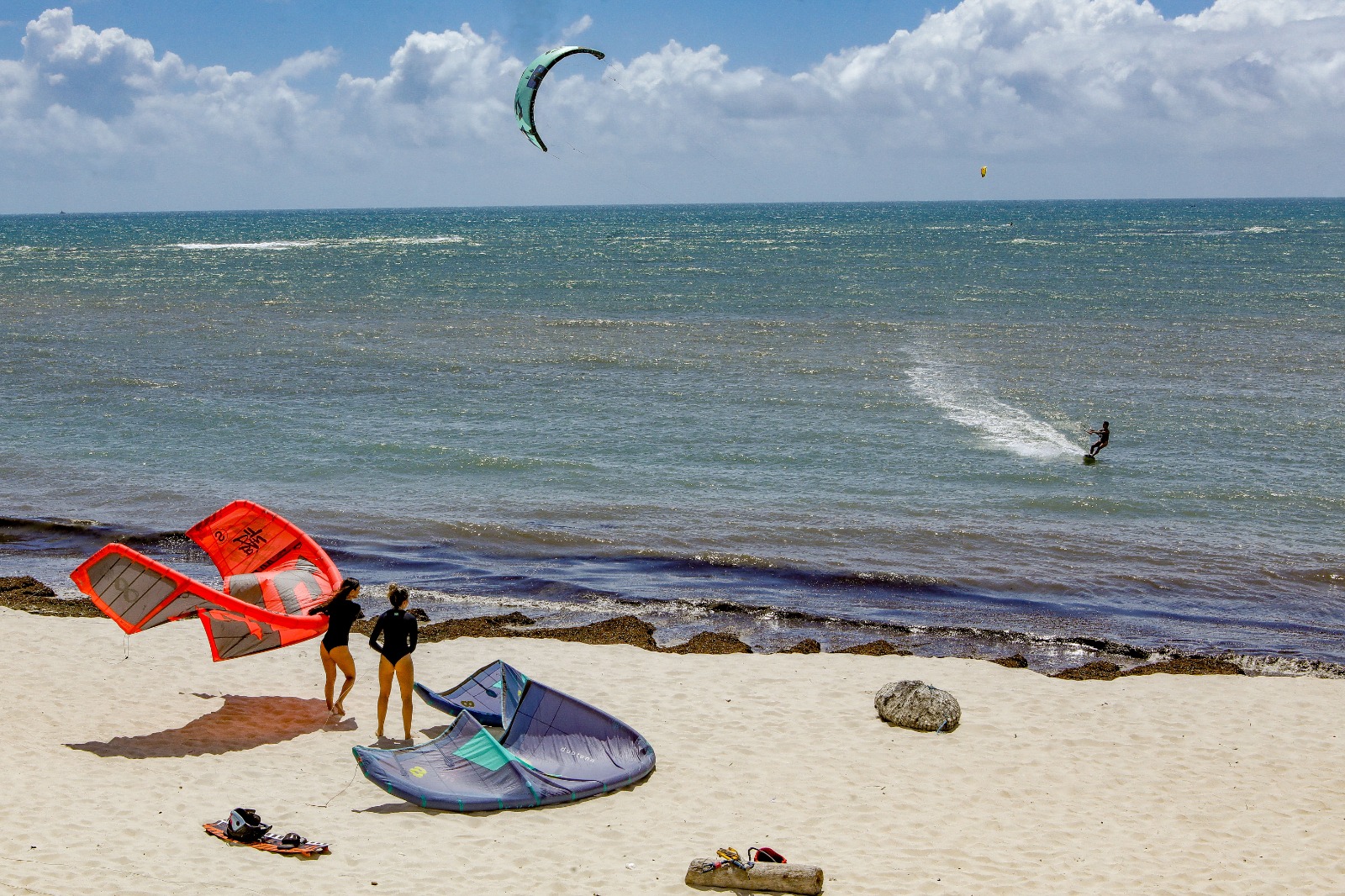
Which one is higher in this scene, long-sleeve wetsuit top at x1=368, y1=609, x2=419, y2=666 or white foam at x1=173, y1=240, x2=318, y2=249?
white foam at x1=173, y1=240, x2=318, y2=249

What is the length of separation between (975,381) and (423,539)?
18620mm

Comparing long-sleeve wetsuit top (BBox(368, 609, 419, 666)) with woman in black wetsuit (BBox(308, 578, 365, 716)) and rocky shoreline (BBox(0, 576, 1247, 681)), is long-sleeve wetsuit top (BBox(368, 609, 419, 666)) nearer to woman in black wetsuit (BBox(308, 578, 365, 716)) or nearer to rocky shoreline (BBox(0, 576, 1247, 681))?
woman in black wetsuit (BBox(308, 578, 365, 716))

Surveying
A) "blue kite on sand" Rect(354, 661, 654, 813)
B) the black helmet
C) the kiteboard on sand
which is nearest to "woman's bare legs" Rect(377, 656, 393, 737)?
"blue kite on sand" Rect(354, 661, 654, 813)

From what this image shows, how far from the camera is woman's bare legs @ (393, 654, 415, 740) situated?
9.67m

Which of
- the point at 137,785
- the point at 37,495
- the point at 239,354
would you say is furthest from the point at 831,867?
the point at 239,354

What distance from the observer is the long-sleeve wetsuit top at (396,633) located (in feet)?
31.3

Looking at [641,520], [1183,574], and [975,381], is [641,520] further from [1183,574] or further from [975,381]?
[975,381]

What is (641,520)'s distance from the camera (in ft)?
63.0

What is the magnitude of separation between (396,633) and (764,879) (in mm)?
3826

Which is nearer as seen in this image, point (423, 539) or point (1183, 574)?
point (1183, 574)

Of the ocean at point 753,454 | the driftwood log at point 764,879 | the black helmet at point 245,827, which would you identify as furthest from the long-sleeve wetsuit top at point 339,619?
the ocean at point 753,454

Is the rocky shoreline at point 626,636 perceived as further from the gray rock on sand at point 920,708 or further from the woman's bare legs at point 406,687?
the woman's bare legs at point 406,687

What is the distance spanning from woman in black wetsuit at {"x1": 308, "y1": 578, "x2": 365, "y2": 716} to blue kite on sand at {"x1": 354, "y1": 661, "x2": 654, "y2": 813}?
1332 mm

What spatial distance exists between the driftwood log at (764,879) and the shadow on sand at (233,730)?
4.33m
